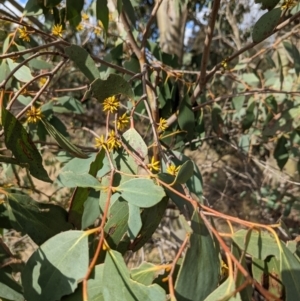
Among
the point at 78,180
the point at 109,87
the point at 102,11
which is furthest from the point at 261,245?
the point at 102,11

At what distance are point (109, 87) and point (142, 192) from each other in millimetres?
283

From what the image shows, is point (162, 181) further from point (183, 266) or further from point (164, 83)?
point (164, 83)

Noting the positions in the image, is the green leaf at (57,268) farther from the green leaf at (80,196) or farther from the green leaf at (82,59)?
the green leaf at (82,59)

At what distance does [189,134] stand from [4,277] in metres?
0.67

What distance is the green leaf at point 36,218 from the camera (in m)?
0.85

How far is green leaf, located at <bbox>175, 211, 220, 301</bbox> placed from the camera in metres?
0.62

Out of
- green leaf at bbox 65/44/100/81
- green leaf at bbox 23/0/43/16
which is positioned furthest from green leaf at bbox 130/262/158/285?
green leaf at bbox 23/0/43/16

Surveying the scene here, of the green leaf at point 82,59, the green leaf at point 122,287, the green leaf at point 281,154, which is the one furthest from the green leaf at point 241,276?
the green leaf at point 281,154

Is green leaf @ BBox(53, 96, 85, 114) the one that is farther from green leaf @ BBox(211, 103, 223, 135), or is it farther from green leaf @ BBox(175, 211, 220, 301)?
green leaf @ BBox(175, 211, 220, 301)

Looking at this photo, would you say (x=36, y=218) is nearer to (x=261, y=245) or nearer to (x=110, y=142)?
(x=110, y=142)

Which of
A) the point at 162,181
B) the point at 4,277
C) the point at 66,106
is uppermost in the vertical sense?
the point at 66,106

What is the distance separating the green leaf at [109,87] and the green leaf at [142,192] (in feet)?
0.77

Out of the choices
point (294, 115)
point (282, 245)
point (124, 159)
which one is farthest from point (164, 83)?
point (282, 245)

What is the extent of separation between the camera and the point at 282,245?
0.68 m
